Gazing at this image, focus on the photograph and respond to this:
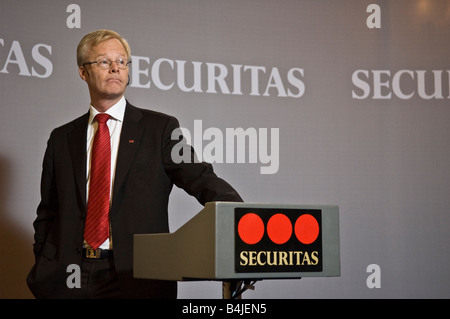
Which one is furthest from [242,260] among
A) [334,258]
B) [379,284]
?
[379,284]

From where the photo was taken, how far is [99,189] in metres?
2.46

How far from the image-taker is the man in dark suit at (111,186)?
231 cm

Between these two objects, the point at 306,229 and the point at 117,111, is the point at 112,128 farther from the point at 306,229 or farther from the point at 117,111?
the point at 306,229

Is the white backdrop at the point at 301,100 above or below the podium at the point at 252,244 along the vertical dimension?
above

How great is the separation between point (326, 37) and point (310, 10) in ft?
0.56

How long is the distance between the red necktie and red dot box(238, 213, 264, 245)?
3.34 ft

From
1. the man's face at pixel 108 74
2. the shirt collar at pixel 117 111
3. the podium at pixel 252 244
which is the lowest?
the podium at pixel 252 244

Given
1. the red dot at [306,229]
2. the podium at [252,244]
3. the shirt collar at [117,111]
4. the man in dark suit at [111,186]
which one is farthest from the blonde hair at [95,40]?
the red dot at [306,229]

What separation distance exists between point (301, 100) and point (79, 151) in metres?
1.45

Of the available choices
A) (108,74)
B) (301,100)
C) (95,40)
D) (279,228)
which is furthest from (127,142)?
(301,100)

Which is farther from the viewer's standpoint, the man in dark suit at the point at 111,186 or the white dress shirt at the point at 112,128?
the white dress shirt at the point at 112,128

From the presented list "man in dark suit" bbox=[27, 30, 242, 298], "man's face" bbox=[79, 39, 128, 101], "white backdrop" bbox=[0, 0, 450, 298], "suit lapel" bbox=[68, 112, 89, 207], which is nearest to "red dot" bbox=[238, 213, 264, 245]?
"man in dark suit" bbox=[27, 30, 242, 298]

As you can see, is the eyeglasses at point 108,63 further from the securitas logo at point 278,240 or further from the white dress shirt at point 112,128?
the securitas logo at point 278,240

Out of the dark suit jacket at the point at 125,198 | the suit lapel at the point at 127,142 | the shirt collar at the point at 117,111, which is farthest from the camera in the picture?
the shirt collar at the point at 117,111
